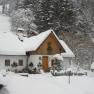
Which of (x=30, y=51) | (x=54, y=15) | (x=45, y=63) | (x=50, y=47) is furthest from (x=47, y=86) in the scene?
(x=54, y=15)

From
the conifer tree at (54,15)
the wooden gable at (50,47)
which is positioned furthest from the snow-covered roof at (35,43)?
the conifer tree at (54,15)

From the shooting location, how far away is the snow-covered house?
43.6 meters

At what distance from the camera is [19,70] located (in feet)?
145

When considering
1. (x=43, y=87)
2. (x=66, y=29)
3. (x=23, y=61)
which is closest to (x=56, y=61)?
(x=23, y=61)

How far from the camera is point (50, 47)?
150 ft

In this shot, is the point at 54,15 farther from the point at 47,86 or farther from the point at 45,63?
the point at 47,86

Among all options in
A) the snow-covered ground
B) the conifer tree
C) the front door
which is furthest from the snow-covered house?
the conifer tree

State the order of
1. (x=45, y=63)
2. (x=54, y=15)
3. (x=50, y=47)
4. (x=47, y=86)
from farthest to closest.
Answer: (x=54, y=15), (x=50, y=47), (x=45, y=63), (x=47, y=86)

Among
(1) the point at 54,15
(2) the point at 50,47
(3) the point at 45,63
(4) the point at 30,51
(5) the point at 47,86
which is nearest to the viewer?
(5) the point at 47,86

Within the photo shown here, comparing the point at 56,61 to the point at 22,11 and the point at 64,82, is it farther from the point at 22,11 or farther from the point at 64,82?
the point at 22,11

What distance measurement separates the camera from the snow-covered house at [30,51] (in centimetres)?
4359

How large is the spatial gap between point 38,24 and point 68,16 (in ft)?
21.8

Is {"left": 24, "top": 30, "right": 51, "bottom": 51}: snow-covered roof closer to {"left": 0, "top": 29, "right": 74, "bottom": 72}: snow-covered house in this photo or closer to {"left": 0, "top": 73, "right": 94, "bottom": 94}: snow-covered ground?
{"left": 0, "top": 29, "right": 74, "bottom": 72}: snow-covered house

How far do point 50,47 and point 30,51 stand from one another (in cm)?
309
